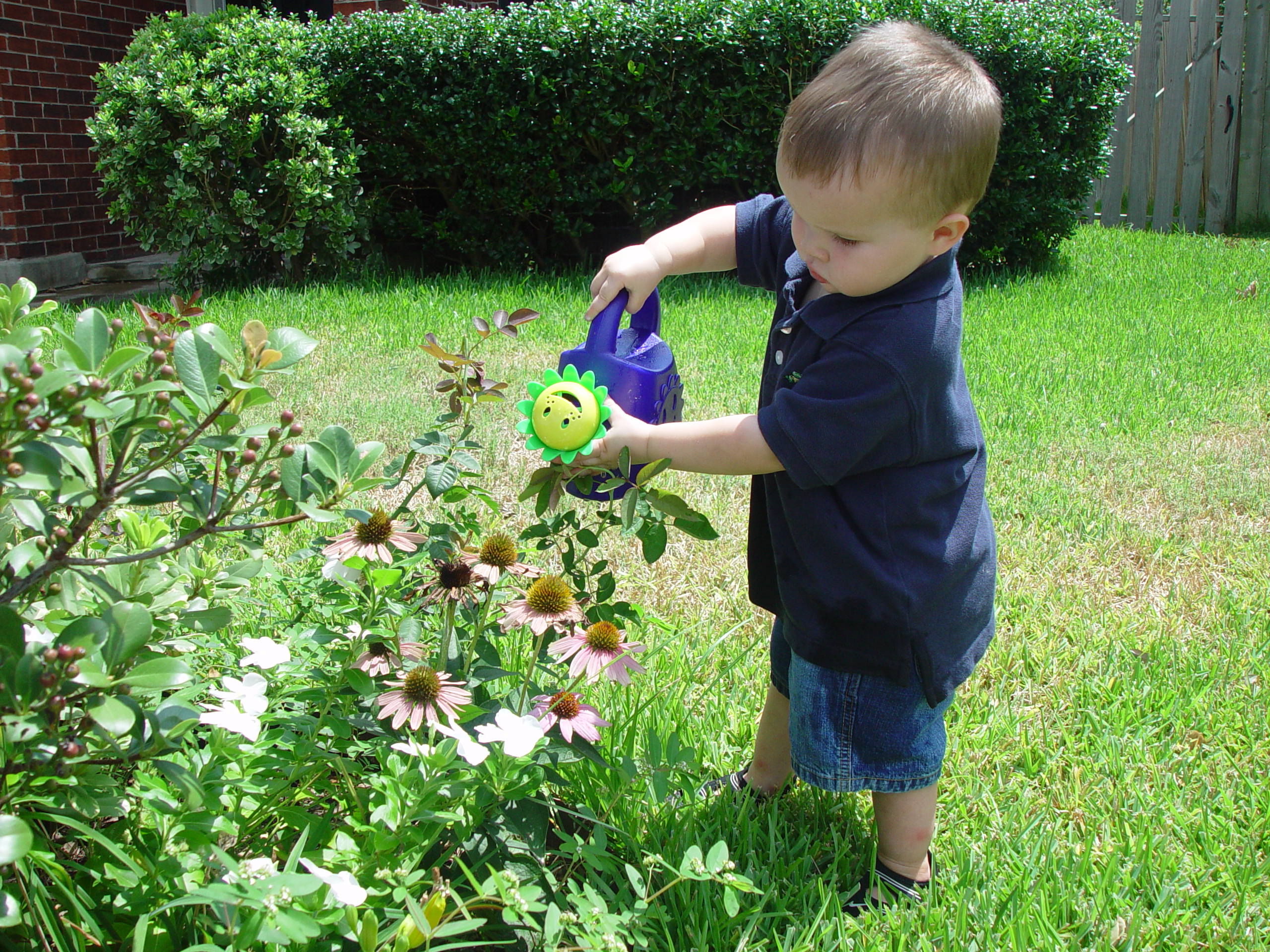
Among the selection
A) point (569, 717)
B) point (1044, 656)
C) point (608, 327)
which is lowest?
point (1044, 656)

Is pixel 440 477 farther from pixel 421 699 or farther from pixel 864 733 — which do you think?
pixel 864 733

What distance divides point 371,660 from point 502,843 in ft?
1.05

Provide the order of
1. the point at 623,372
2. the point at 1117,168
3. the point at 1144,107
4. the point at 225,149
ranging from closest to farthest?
A: the point at 623,372
the point at 225,149
the point at 1144,107
the point at 1117,168

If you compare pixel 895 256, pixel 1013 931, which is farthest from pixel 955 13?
pixel 1013 931

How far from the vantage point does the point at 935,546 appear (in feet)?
5.33

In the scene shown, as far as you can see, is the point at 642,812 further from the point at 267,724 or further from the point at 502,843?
the point at 267,724

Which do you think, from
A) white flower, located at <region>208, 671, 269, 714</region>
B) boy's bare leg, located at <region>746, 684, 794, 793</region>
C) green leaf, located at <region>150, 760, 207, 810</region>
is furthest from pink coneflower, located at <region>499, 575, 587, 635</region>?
boy's bare leg, located at <region>746, 684, 794, 793</region>

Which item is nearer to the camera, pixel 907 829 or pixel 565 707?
pixel 565 707

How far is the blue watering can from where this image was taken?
5.39 feet

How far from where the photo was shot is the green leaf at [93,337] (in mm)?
1000

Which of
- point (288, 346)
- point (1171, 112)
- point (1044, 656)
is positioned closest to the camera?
point (288, 346)

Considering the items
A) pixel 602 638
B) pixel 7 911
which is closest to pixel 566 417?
pixel 602 638

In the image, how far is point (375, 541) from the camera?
1399 mm

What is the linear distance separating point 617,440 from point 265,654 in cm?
58
